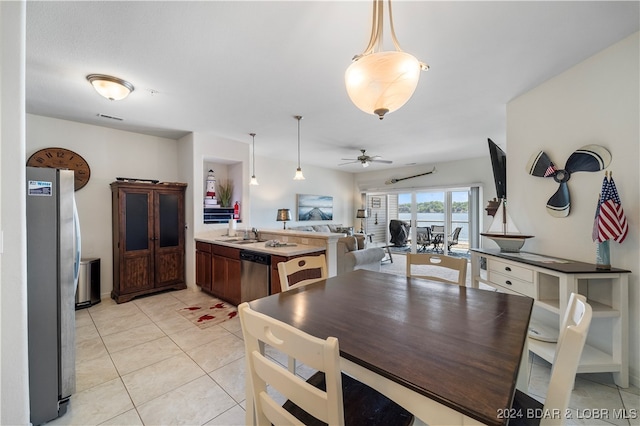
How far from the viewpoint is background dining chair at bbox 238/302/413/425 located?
0.71m

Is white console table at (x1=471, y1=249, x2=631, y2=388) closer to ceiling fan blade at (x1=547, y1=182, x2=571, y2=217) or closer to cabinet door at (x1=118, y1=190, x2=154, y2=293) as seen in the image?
ceiling fan blade at (x1=547, y1=182, x2=571, y2=217)

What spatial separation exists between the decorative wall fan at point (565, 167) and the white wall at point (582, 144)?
41 mm

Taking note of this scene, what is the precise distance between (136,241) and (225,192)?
165 centimetres

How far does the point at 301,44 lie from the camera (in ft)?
6.42

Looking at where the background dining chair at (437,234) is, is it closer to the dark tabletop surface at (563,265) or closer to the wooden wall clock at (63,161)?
the dark tabletop surface at (563,265)

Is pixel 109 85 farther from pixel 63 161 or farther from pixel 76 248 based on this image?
pixel 63 161

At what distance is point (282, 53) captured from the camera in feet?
6.79

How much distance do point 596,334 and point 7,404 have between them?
3927 millimetres

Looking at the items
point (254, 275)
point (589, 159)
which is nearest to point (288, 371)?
point (254, 275)

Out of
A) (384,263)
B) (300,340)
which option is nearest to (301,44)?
(300,340)

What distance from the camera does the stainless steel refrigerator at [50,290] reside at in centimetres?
158

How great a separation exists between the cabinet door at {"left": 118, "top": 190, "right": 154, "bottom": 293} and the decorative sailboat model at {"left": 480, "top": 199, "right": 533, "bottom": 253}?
447 centimetres

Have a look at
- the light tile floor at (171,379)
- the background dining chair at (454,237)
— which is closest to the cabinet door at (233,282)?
the light tile floor at (171,379)

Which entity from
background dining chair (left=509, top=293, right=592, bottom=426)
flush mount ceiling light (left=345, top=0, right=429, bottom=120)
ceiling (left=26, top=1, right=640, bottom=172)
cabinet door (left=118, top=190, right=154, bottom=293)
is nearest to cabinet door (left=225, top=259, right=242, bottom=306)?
cabinet door (left=118, top=190, right=154, bottom=293)
